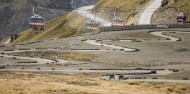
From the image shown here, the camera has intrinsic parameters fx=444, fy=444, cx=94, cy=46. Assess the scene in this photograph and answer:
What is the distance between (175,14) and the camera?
107500 millimetres

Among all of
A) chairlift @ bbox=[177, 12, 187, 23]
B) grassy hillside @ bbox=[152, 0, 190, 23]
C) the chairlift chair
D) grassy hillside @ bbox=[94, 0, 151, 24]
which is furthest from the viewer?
the chairlift chair

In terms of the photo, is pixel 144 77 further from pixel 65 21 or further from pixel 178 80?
pixel 65 21

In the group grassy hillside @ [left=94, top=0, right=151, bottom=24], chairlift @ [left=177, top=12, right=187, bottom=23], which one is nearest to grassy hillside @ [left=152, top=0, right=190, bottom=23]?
chairlift @ [left=177, top=12, right=187, bottom=23]

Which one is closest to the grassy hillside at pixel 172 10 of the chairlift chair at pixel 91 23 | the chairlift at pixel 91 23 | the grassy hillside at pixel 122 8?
the grassy hillside at pixel 122 8

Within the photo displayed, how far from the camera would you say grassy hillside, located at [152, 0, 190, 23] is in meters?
107

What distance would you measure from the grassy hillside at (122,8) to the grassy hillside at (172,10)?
9175 mm

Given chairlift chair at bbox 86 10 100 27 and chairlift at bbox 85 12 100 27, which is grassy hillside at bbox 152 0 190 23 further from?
chairlift at bbox 85 12 100 27

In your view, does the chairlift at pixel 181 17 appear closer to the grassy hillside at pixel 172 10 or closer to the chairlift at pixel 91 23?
the grassy hillside at pixel 172 10

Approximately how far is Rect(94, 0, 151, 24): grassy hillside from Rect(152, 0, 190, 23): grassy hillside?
30.1 ft

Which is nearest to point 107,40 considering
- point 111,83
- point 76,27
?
point 111,83

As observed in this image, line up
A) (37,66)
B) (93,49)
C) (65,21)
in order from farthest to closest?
(65,21) < (93,49) < (37,66)

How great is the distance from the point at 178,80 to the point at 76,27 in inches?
4150

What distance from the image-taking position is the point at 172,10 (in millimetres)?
109500

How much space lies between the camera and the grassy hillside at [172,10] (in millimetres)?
107250
